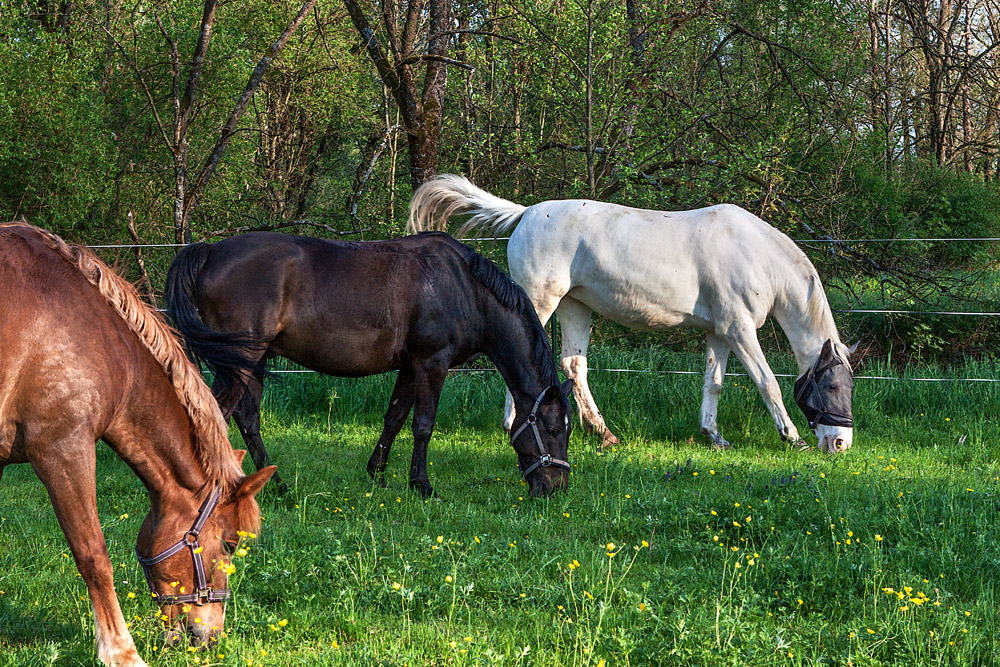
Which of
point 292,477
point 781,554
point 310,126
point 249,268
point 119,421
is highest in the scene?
point 310,126

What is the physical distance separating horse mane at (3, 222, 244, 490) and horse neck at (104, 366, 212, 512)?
1.8 inches

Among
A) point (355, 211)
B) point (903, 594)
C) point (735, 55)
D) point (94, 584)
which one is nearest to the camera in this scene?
point (94, 584)

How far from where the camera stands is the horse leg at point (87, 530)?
2719 mm

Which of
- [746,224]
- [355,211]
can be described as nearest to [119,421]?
[746,224]

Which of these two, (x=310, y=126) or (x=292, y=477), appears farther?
(x=310, y=126)

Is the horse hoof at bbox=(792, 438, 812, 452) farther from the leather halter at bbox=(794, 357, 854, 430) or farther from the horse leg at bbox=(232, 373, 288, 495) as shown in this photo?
the horse leg at bbox=(232, 373, 288, 495)

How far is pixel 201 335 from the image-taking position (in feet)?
12.6

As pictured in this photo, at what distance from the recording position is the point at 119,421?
2914 millimetres

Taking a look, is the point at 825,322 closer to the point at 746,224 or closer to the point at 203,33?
the point at 746,224

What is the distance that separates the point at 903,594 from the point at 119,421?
2878mm

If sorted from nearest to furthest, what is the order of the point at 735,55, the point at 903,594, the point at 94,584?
the point at 94,584 < the point at 903,594 < the point at 735,55

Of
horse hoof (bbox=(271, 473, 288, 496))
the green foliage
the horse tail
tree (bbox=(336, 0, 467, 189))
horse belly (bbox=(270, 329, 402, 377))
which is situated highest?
tree (bbox=(336, 0, 467, 189))

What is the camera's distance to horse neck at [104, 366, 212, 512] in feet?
9.63

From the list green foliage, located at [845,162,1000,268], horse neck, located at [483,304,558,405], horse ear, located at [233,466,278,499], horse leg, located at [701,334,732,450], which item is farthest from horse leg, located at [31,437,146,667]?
green foliage, located at [845,162,1000,268]
